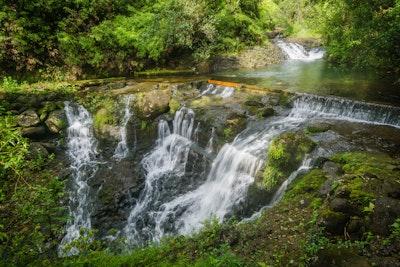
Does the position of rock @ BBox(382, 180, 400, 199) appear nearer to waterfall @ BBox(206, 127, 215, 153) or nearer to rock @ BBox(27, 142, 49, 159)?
waterfall @ BBox(206, 127, 215, 153)

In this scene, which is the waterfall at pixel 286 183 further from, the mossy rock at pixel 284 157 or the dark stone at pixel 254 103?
the dark stone at pixel 254 103

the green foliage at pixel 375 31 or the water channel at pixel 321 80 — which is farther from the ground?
the green foliage at pixel 375 31

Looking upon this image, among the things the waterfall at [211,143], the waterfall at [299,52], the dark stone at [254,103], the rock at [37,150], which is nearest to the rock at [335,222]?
the waterfall at [211,143]

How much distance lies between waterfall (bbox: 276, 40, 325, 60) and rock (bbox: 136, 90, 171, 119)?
53.6ft

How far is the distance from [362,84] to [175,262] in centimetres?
1309

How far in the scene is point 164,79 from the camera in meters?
15.6

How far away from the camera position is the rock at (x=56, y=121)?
1109 centimetres

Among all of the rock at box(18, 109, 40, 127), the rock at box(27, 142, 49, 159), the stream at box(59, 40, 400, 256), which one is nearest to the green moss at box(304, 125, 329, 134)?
the stream at box(59, 40, 400, 256)

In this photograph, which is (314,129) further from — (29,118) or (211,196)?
(29,118)

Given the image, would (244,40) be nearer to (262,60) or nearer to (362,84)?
(262,60)

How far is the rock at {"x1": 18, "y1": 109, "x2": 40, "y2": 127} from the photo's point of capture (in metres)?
10.4

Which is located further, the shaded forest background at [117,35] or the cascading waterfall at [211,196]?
the shaded forest background at [117,35]

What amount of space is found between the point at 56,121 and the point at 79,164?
245cm

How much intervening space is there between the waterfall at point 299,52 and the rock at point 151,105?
53.6ft
